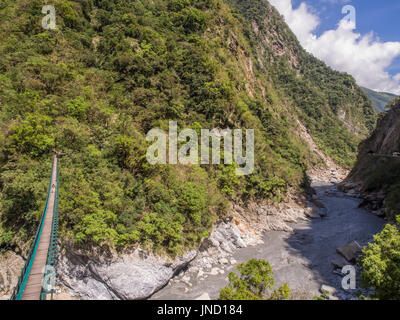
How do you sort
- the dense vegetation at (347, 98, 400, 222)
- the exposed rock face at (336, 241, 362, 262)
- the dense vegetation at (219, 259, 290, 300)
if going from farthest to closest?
the dense vegetation at (347, 98, 400, 222)
the exposed rock face at (336, 241, 362, 262)
the dense vegetation at (219, 259, 290, 300)

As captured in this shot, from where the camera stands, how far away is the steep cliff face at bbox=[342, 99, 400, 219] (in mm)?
24322

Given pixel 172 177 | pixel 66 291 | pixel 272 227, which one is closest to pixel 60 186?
pixel 66 291

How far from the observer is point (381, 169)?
30.4 meters

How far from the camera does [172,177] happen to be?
1764 cm

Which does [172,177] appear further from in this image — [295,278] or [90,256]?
[295,278]

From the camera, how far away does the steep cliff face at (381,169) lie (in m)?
24.3

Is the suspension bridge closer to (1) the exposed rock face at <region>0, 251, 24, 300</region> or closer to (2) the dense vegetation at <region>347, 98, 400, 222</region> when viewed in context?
(1) the exposed rock face at <region>0, 251, 24, 300</region>

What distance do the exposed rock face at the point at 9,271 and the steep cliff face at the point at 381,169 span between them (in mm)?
33010

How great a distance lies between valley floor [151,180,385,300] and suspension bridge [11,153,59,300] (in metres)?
7.94

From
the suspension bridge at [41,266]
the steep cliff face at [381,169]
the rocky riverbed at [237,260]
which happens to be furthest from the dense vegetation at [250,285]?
the steep cliff face at [381,169]

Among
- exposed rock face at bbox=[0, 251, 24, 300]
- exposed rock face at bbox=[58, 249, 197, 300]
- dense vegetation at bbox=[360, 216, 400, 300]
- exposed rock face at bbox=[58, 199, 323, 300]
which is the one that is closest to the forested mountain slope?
exposed rock face at bbox=[0, 251, 24, 300]

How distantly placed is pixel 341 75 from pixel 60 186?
4958 inches

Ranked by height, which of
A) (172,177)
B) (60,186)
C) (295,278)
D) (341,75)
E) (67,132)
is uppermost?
(341,75)

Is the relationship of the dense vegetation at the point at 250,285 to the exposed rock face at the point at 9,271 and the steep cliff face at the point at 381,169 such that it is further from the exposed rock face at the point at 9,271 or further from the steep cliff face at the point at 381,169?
the steep cliff face at the point at 381,169
